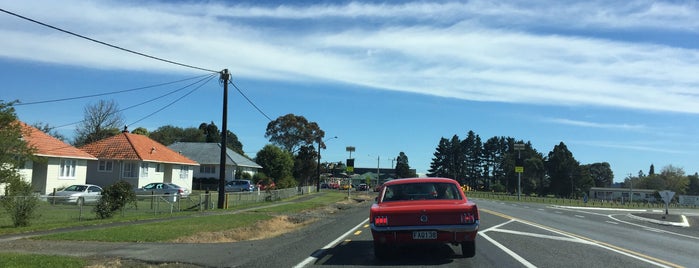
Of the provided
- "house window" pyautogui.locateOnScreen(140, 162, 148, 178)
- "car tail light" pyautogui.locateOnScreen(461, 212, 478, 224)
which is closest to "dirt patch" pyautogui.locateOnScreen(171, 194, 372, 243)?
"car tail light" pyautogui.locateOnScreen(461, 212, 478, 224)

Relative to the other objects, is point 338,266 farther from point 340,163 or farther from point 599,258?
point 340,163

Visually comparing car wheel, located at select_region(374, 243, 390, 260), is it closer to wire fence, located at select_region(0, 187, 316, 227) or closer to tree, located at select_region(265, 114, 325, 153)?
wire fence, located at select_region(0, 187, 316, 227)

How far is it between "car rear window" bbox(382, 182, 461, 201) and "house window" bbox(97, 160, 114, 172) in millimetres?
38239

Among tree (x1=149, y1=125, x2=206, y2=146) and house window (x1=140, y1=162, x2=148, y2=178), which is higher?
tree (x1=149, y1=125, x2=206, y2=146)

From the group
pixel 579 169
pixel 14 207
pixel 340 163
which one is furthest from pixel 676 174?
pixel 14 207

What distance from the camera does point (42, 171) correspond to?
1393 inches

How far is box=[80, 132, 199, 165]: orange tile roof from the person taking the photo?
43.2m

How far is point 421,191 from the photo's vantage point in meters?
11.6

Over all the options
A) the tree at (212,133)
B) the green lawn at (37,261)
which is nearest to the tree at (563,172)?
the tree at (212,133)

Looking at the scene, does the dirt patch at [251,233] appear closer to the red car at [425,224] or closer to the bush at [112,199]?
the bush at [112,199]

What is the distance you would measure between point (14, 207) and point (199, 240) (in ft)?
24.4

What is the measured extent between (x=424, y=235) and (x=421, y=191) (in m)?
1.86

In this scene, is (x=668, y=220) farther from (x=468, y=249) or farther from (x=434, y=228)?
(x=434, y=228)

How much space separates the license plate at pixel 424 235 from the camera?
980cm
